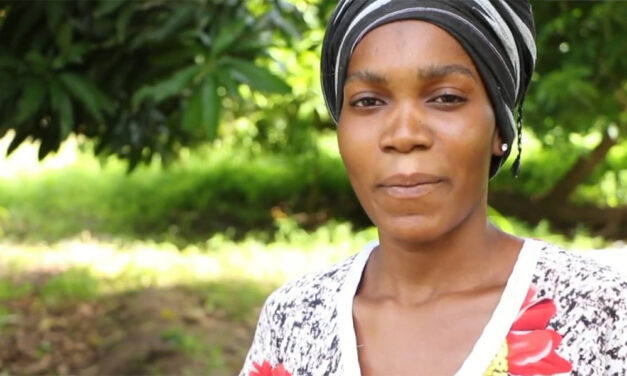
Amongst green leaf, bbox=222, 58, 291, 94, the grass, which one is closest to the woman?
green leaf, bbox=222, 58, 291, 94

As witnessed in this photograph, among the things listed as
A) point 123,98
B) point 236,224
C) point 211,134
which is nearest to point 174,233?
point 236,224

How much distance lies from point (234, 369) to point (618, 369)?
142 inches

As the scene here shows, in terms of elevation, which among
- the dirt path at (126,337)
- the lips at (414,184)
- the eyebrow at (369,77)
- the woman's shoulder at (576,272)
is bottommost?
the dirt path at (126,337)

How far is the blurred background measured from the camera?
3.57 metres

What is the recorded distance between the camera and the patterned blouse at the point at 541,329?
152 cm

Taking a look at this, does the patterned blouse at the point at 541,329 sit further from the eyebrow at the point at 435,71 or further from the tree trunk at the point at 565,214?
the tree trunk at the point at 565,214

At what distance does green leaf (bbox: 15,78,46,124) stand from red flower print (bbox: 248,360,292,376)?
6.08 ft

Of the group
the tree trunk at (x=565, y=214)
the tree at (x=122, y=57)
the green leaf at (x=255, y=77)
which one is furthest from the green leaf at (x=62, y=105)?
the tree trunk at (x=565, y=214)

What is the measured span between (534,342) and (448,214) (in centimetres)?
21

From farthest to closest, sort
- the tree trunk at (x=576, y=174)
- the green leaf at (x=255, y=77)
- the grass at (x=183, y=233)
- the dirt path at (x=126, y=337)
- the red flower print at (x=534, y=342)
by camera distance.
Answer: the tree trunk at (x=576, y=174)
the grass at (x=183, y=233)
the dirt path at (x=126, y=337)
the green leaf at (x=255, y=77)
the red flower print at (x=534, y=342)

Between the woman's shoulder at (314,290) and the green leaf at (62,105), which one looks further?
the green leaf at (62,105)

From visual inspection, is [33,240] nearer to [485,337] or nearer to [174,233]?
[174,233]

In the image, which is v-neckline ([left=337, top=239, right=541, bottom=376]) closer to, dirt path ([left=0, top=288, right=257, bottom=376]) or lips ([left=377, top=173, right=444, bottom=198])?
lips ([left=377, top=173, right=444, bottom=198])

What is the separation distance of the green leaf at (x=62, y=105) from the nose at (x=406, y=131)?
7.17ft
